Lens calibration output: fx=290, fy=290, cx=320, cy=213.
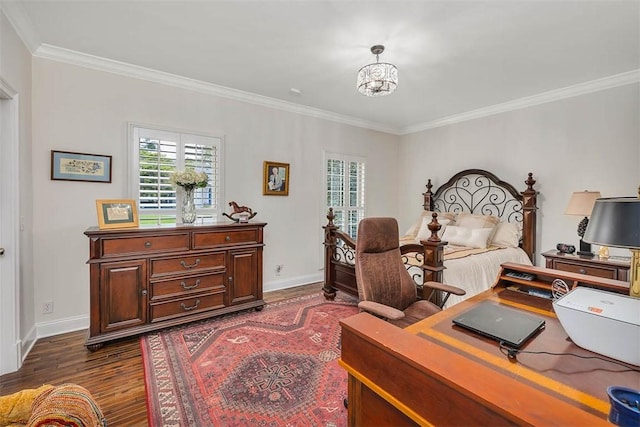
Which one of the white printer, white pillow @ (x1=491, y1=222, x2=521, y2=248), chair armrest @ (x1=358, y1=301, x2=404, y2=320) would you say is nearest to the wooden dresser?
chair armrest @ (x1=358, y1=301, x2=404, y2=320)

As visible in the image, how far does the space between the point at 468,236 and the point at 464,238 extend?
0.18 feet

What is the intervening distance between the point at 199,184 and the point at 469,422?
309cm

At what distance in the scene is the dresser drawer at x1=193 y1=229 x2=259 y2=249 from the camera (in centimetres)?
302

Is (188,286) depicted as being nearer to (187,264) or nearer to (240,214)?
(187,264)

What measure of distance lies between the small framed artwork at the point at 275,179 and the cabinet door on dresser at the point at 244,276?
110cm

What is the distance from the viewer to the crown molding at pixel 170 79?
2816mm

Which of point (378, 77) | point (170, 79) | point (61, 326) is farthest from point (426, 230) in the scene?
point (61, 326)

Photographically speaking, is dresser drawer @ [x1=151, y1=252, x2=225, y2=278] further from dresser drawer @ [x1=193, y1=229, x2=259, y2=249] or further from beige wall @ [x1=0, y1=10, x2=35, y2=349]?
beige wall @ [x1=0, y1=10, x2=35, y2=349]

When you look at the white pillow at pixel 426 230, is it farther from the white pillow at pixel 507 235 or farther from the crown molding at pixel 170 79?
the crown molding at pixel 170 79

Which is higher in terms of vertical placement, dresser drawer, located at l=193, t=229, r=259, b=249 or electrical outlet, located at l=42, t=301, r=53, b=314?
dresser drawer, located at l=193, t=229, r=259, b=249

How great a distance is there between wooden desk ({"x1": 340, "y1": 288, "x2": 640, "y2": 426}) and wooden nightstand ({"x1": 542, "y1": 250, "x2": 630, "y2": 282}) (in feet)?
7.99

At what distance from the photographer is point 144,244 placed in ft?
8.93

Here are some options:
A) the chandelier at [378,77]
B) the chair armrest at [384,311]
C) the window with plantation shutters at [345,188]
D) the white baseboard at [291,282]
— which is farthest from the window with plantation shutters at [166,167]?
the chair armrest at [384,311]

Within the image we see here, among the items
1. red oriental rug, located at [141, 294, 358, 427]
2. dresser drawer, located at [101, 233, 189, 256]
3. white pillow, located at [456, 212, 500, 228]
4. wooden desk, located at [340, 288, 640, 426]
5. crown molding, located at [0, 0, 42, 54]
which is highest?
crown molding, located at [0, 0, 42, 54]
